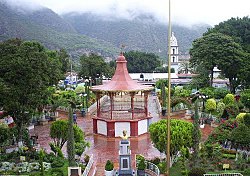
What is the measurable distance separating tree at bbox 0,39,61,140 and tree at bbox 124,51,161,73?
201 feet

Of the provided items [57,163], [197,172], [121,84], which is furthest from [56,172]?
[121,84]

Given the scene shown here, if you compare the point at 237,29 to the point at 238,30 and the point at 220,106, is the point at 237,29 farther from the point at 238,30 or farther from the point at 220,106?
the point at 220,106

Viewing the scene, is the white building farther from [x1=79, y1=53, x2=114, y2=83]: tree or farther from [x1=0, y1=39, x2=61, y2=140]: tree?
[x1=0, y1=39, x2=61, y2=140]: tree

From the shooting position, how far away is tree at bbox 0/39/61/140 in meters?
21.9

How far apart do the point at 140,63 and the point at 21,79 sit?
63050mm

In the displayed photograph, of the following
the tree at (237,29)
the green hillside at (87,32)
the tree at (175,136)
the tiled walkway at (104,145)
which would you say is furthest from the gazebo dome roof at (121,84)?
the green hillside at (87,32)

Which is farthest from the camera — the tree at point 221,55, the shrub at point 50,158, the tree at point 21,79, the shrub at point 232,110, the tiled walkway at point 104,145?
the tree at point 221,55

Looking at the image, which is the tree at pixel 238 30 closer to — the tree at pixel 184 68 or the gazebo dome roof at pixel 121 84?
the gazebo dome roof at pixel 121 84

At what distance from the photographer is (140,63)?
84438 millimetres

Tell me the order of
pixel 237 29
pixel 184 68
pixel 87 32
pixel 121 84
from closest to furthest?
pixel 121 84, pixel 237 29, pixel 184 68, pixel 87 32

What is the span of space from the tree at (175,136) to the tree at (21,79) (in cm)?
746

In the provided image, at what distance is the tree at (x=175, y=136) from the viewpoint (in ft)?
65.8

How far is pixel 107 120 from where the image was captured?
95.1ft

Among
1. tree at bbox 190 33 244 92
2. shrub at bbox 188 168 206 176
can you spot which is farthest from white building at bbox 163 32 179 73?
shrub at bbox 188 168 206 176
